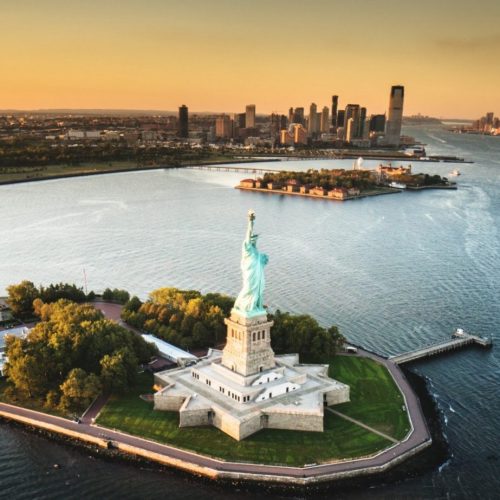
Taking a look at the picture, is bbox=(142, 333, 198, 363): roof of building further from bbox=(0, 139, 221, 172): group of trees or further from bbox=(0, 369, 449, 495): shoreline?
bbox=(0, 139, 221, 172): group of trees

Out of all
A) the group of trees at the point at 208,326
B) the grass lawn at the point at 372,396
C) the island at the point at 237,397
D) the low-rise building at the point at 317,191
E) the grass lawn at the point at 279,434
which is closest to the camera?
the island at the point at 237,397

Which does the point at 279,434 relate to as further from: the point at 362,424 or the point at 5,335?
the point at 5,335

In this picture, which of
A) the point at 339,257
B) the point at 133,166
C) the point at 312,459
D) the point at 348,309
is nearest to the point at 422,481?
the point at 312,459

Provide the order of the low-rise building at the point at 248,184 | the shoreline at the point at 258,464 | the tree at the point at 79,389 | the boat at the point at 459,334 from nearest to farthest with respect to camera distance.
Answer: the shoreline at the point at 258,464, the tree at the point at 79,389, the boat at the point at 459,334, the low-rise building at the point at 248,184

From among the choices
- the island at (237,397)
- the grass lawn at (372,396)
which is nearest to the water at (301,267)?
the island at (237,397)

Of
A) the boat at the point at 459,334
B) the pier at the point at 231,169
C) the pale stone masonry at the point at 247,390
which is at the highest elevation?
the pale stone masonry at the point at 247,390

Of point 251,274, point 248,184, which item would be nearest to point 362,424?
point 251,274

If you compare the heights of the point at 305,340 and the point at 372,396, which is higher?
the point at 305,340

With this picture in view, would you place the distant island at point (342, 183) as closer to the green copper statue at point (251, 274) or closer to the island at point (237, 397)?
the island at point (237, 397)
